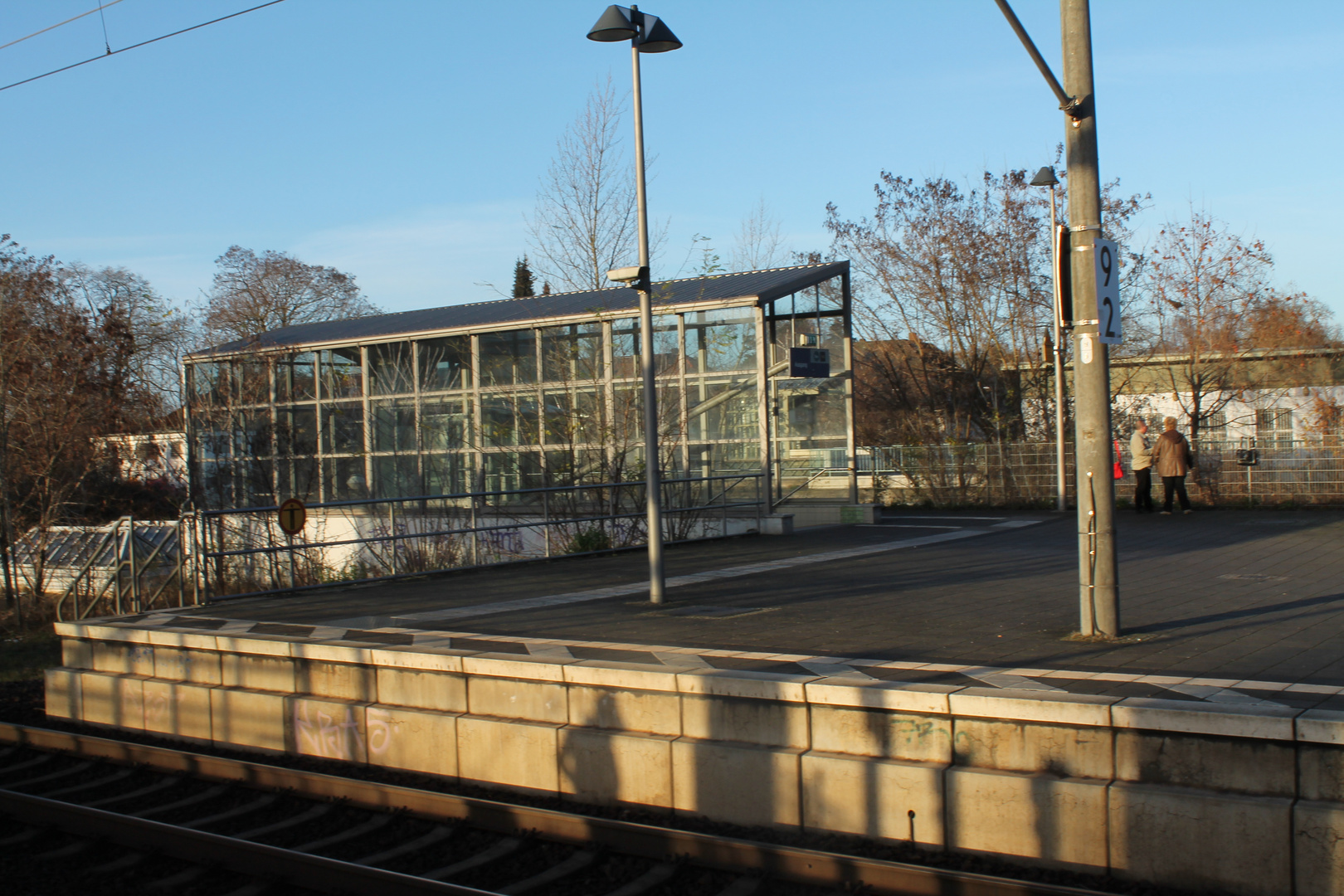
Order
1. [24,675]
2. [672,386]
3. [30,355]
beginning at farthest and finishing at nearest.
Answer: [30,355]
[672,386]
[24,675]

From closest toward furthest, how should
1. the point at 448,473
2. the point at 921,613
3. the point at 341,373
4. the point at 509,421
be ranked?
the point at 921,613, the point at 509,421, the point at 448,473, the point at 341,373

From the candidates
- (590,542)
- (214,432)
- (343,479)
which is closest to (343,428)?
(343,479)

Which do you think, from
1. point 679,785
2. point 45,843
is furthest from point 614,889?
point 45,843

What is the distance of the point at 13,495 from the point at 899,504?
62.1ft

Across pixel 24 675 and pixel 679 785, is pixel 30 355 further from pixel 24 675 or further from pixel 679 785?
pixel 679 785

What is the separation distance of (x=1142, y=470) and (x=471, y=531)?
12.9 m

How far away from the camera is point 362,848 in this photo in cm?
630

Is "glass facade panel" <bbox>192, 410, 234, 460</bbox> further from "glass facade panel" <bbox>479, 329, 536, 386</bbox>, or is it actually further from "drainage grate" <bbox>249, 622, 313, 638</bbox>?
"drainage grate" <bbox>249, 622, 313, 638</bbox>

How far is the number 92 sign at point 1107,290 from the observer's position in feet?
25.3

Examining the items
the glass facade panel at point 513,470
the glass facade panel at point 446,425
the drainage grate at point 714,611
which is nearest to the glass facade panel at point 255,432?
the glass facade panel at point 446,425

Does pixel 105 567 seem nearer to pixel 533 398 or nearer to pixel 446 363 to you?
pixel 446 363

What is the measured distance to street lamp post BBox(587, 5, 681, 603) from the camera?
1048 centimetres

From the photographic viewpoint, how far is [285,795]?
7.31 m

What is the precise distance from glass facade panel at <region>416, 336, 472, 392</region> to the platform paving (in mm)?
7743
